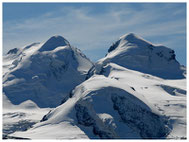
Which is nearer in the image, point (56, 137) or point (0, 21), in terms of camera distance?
point (0, 21)

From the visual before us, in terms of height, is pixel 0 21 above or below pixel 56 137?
above

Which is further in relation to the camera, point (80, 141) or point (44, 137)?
point (44, 137)

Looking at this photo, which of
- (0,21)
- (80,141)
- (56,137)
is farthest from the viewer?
(56,137)

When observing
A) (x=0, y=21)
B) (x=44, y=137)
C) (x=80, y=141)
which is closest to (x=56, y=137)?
(x=44, y=137)

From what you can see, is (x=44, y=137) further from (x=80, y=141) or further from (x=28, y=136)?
(x=80, y=141)

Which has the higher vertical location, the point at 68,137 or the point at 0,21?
the point at 0,21

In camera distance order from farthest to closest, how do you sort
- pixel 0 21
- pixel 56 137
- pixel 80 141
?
pixel 56 137, pixel 80 141, pixel 0 21

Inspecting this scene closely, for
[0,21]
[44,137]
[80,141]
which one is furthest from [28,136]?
[0,21]

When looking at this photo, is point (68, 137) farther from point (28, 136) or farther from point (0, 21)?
point (0, 21)
